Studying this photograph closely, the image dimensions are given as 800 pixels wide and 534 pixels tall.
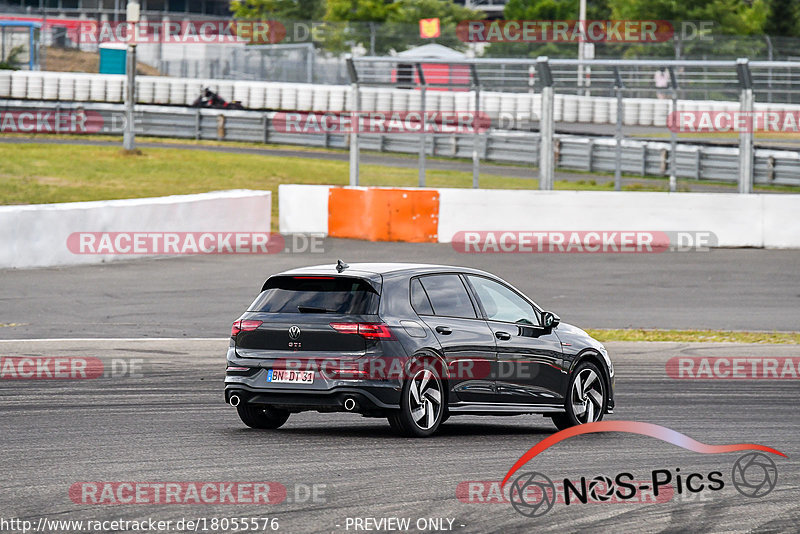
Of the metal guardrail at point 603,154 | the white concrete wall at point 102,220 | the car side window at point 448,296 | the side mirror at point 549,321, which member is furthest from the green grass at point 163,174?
the car side window at point 448,296

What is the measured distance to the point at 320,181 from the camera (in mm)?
32312

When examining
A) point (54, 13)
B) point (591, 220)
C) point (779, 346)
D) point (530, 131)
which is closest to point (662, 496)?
point (779, 346)

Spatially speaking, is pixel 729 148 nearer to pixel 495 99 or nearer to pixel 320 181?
pixel 495 99

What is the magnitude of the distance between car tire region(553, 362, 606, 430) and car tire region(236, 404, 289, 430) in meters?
2.15

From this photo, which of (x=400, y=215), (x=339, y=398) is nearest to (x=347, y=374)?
(x=339, y=398)

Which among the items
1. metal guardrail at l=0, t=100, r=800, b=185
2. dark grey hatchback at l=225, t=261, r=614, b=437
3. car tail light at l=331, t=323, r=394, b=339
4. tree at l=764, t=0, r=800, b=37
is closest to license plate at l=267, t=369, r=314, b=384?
dark grey hatchback at l=225, t=261, r=614, b=437

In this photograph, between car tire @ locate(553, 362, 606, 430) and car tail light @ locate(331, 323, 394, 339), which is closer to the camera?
car tail light @ locate(331, 323, 394, 339)

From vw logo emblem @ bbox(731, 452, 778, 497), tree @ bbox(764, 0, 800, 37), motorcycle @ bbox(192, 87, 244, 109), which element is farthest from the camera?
tree @ bbox(764, 0, 800, 37)

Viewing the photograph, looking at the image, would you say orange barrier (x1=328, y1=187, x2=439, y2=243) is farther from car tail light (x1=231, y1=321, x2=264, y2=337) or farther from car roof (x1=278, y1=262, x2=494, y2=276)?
car tail light (x1=231, y1=321, x2=264, y2=337)

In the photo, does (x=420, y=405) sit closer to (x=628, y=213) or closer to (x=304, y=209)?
(x=628, y=213)

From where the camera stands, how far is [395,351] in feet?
29.2

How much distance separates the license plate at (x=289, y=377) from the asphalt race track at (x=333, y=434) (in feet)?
1.38

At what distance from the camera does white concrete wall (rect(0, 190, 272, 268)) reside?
20609 mm

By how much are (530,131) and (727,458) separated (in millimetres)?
19111
